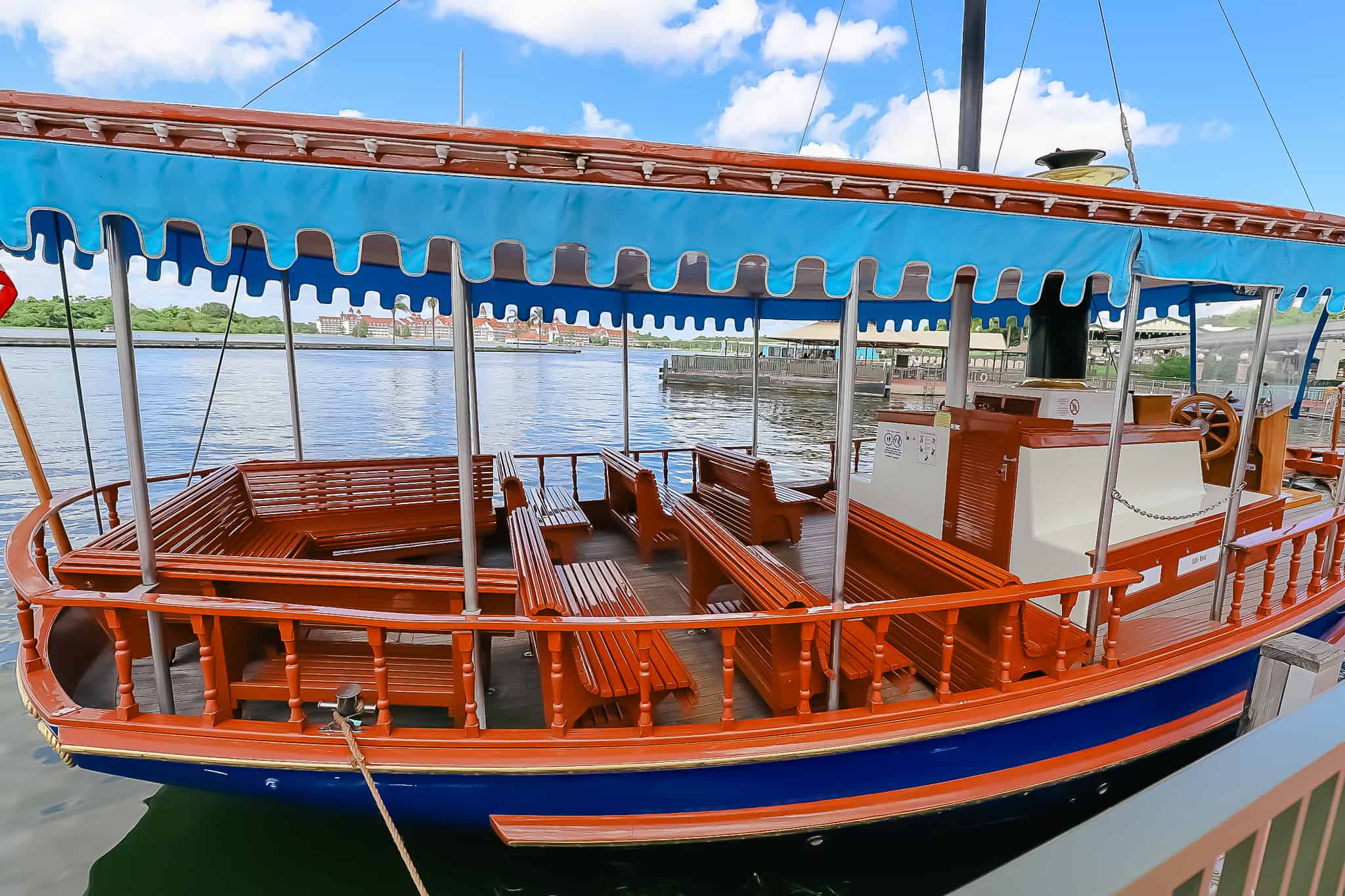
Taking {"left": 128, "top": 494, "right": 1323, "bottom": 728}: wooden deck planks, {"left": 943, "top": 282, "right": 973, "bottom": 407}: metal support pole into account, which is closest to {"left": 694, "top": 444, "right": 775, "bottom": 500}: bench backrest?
{"left": 128, "top": 494, "right": 1323, "bottom": 728}: wooden deck planks

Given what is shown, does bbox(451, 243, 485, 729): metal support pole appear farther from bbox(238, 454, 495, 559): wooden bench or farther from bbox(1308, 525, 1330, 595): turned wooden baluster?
bbox(1308, 525, 1330, 595): turned wooden baluster

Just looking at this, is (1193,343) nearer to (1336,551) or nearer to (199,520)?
(1336,551)

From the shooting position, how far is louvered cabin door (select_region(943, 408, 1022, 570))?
4613 mm

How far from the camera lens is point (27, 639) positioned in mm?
3025

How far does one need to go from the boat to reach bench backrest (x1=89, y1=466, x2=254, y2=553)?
52 millimetres

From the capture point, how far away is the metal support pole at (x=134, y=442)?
2707 millimetres

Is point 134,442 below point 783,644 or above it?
above

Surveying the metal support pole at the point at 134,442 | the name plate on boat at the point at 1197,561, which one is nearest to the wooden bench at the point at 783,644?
the name plate on boat at the point at 1197,561

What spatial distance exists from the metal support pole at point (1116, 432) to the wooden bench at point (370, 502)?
495cm

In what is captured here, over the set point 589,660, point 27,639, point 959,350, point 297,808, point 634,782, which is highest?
point 959,350

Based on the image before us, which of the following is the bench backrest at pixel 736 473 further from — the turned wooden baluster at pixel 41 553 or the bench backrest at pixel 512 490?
the turned wooden baluster at pixel 41 553

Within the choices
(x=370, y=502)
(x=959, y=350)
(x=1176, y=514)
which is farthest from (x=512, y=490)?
(x=1176, y=514)

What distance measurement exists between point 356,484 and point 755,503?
404cm

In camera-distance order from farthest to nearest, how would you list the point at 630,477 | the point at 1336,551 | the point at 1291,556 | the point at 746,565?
the point at 630,477 → the point at 1336,551 → the point at 1291,556 → the point at 746,565
